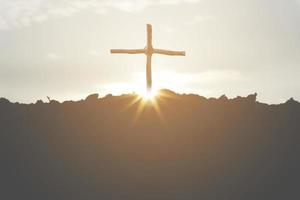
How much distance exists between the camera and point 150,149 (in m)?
19.9

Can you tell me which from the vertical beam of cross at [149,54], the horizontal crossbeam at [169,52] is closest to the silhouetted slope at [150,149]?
the vertical beam of cross at [149,54]

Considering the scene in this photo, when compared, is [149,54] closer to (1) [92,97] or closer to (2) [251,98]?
(1) [92,97]

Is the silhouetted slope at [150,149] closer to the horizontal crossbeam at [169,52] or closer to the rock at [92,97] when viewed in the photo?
the rock at [92,97]

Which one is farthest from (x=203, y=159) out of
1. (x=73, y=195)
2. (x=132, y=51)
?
(x=132, y=51)

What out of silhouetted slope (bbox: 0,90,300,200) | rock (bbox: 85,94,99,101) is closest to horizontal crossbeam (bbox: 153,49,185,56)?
silhouetted slope (bbox: 0,90,300,200)

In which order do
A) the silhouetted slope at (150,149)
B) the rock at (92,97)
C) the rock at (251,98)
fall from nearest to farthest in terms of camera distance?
the silhouetted slope at (150,149), the rock at (92,97), the rock at (251,98)

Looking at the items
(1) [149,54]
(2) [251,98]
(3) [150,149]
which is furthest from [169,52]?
(3) [150,149]

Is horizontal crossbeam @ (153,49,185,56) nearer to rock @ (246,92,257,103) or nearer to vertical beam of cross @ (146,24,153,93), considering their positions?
vertical beam of cross @ (146,24,153,93)

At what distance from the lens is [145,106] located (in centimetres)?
2083

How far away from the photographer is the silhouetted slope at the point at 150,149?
64.0 ft

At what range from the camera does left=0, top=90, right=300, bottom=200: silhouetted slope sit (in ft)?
64.0

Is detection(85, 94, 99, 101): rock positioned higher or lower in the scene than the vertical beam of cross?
lower

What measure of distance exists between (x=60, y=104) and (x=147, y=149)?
3.40m

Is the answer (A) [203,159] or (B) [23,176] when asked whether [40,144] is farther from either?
(A) [203,159]
